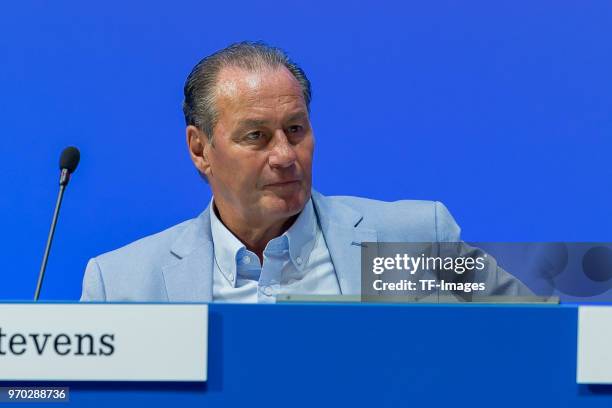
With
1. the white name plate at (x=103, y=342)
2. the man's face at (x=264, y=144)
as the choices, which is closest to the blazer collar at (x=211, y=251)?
the man's face at (x=264, y=144)

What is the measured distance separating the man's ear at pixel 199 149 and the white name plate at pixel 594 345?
115cm

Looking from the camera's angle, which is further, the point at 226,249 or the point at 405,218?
the point at 405,218

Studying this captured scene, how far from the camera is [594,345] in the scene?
49.4 inches

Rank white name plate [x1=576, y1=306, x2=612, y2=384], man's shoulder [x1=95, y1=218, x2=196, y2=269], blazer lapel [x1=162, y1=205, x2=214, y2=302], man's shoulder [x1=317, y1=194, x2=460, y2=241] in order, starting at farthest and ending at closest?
man's shoulder [x1=317, y1=194, x2=460, y2=241] < man's shoulder [x1=95, y1=218, x2=196, y2=269] < blazer lapel [x1=162, y1=205, x2=214, y2=302] < white name plate [x1=576, y1=306, x2=612, y2=384]

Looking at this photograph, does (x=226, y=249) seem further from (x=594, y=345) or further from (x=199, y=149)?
(x=594, y=345)

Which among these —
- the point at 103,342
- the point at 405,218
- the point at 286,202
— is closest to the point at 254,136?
the point at 286,202

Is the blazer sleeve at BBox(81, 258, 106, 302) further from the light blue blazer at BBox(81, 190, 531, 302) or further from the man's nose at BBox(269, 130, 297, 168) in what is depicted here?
the man's nose at BBox(269, 130, 297, 168)

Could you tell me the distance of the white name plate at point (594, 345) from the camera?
4.10 feet

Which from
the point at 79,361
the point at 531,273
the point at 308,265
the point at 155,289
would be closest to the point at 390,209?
the point at 308,265

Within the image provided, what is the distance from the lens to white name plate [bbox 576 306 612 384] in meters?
1.25

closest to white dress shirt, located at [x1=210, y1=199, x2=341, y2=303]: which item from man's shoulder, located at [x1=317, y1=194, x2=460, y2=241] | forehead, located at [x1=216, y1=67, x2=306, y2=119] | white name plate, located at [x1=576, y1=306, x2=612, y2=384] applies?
man's shoulder, located at [x1=317, y1=194, x2=460, y2=241]

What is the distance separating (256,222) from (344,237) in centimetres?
18

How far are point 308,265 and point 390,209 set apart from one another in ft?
0.80

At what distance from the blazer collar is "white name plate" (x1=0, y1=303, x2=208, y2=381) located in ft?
2.12
